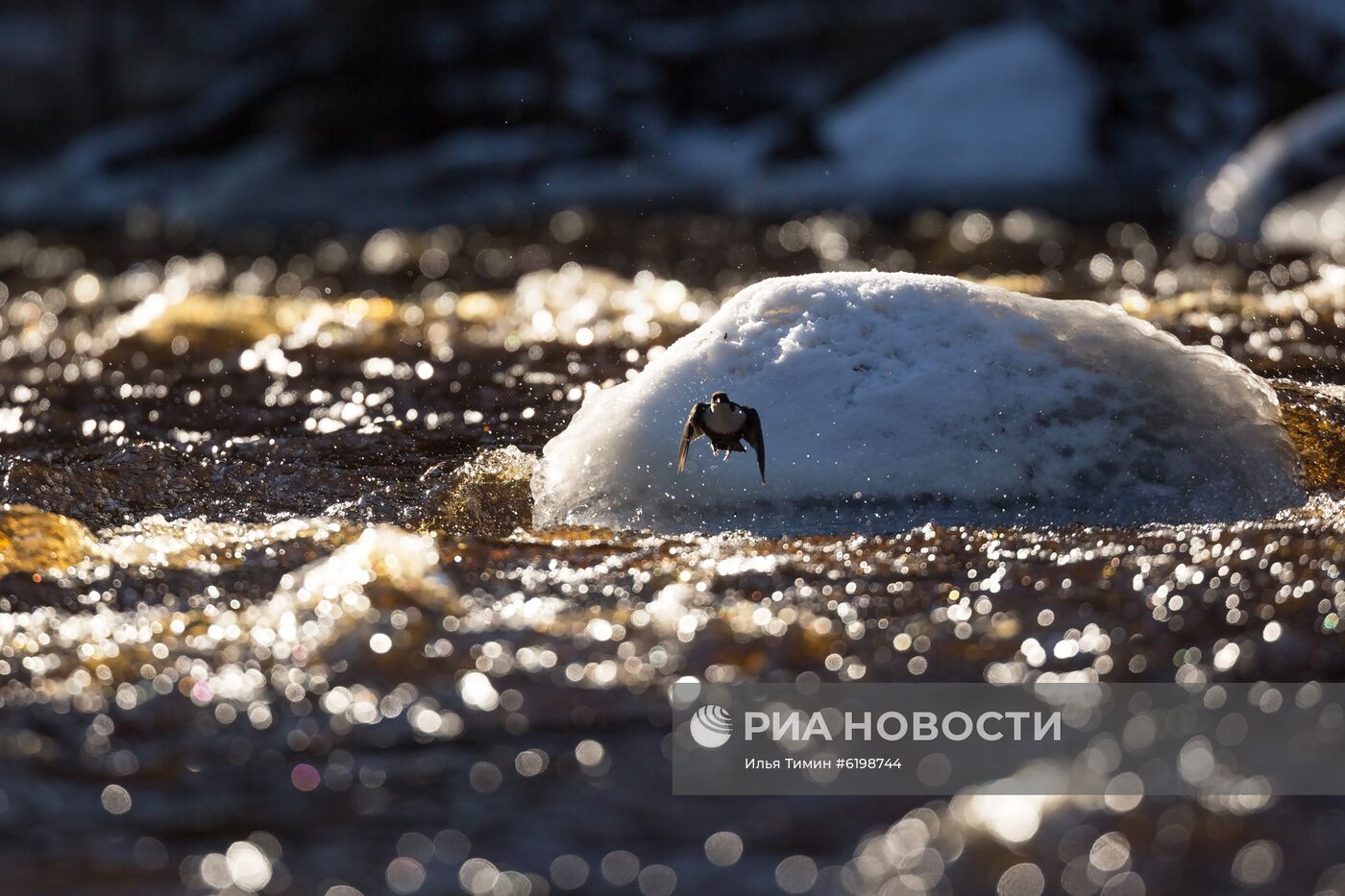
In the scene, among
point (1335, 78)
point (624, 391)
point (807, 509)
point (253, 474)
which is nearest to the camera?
point (807, 509)

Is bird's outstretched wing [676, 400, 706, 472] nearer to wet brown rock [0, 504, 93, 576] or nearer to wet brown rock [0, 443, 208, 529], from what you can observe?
wet brown rock [0, 504, 93, 576]

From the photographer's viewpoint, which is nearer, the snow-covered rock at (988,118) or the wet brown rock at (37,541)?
the wet brown rock at (37,541)

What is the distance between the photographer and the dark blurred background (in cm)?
1641

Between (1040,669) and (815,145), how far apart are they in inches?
583

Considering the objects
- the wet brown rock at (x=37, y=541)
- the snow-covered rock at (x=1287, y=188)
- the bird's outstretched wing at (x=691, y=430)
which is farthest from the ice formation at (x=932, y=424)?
the snow-covered rock at (x=1287, y=188)

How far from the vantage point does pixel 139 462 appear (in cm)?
523

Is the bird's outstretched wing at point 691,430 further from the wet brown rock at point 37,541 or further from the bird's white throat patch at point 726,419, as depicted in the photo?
the wet brown rock at point 37,541

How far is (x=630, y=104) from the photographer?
1839cm

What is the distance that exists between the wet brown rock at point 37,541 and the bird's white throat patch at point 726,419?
164 cm

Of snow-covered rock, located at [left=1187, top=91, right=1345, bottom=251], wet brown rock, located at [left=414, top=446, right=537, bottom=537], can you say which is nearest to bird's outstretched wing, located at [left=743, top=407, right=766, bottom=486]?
wet brown rock, located at [left=414, top=446, right=537, bottom=537]

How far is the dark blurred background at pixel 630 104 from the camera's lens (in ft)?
53.8

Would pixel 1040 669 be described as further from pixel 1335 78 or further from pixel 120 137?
pixel 120 137

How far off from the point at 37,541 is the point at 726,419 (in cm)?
179

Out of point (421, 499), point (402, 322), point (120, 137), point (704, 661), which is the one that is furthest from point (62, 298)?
point (120, 137)
